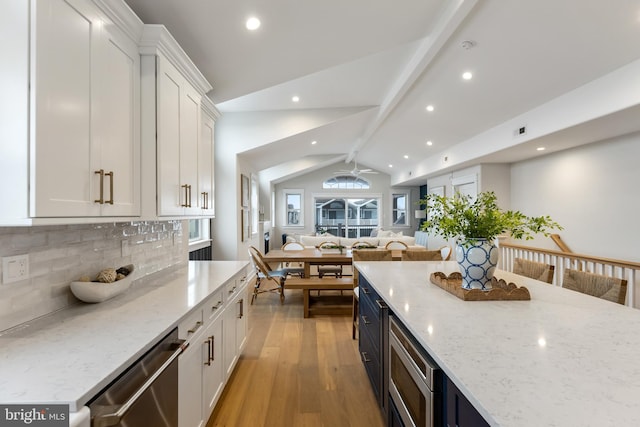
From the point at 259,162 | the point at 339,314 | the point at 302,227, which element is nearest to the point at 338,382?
the point at 339,314

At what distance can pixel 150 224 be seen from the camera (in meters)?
2.40

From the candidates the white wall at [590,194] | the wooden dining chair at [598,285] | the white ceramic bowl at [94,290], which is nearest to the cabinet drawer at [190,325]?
the white ceramic bowl at [94,290]

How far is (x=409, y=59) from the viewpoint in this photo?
3773 millimetres

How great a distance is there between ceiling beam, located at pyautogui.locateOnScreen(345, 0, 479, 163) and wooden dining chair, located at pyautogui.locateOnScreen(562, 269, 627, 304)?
2056 millimetres

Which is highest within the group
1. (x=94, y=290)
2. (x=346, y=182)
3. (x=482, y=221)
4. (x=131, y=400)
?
(x=346, y=182)

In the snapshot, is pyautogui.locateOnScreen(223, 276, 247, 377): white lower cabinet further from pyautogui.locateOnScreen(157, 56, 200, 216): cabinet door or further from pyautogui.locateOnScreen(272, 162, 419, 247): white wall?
pyautogui.locateOnScreen(272, 162, 419, 247): white wall

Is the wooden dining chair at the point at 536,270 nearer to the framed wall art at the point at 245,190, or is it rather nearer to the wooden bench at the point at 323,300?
the wooden bench at the point at 323,300

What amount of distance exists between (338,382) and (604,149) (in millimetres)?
4480

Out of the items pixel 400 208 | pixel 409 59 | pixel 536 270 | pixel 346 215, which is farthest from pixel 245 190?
pixel 400 208

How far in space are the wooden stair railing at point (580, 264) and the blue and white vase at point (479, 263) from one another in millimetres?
1805

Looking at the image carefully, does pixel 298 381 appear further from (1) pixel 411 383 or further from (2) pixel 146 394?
(2) pixel 146 394

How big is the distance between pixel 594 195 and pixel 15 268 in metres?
5.83

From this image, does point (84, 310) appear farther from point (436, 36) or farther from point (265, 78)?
point (436, 36)

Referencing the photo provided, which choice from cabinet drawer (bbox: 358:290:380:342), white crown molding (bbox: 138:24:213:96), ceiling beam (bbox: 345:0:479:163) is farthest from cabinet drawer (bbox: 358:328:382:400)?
ceiling beam (bbox: 345:0:479:163)
